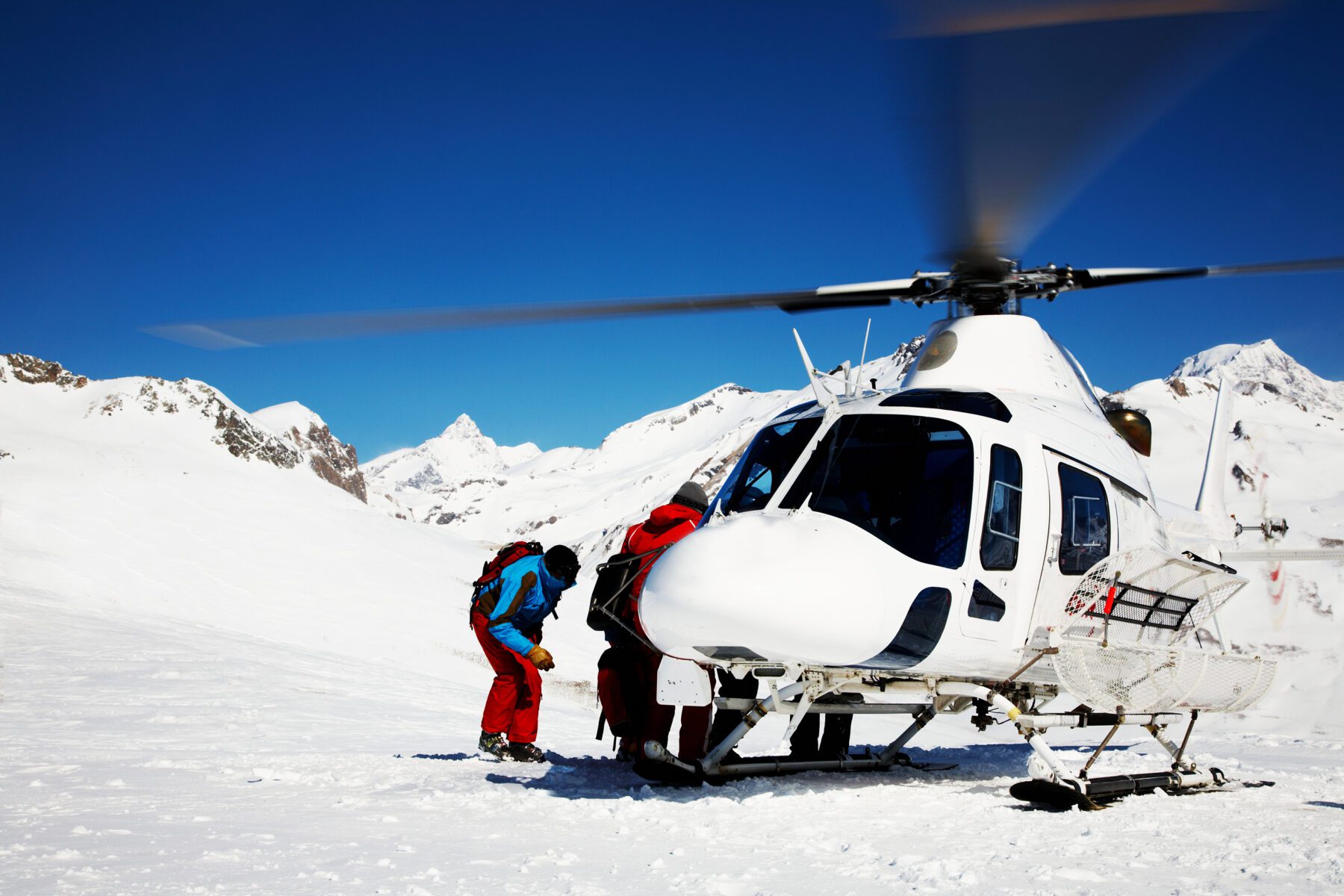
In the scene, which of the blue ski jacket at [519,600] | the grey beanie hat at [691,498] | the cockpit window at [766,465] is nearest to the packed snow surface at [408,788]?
the blue ski jacket at [519,600]

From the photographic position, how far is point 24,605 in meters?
15.4

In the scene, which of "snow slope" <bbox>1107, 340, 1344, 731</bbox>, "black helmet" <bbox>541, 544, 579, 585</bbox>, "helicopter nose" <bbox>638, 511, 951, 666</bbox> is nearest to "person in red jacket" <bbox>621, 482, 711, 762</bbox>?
"black helmet" <bbox>541, 544, 579, 585</bbox>

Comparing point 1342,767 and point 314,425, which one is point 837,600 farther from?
point 314,425

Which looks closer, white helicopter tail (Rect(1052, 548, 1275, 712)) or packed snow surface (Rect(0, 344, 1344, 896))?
packed snow surface (Rect(0, 344, 1344, 896))

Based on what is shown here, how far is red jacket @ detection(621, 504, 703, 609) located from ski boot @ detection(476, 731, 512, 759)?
5.55 ft

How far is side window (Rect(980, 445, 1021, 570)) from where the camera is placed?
6.92 metres

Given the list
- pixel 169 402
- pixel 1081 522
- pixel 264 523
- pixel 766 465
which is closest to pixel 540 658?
pixel 766 465

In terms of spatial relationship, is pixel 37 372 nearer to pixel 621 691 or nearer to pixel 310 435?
pixel 621 691

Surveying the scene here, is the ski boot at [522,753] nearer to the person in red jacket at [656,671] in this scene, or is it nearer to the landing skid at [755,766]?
the person in red jacket at [656,671]

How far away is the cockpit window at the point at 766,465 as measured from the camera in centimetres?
719

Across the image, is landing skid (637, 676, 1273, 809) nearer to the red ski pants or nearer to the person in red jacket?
the person in red jacket

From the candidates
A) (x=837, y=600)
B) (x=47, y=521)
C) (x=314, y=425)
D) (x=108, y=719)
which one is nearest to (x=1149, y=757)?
(x=837, y=600)

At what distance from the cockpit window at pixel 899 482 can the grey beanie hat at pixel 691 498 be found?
1420mm

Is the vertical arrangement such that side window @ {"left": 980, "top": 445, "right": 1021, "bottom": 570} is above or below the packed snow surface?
above
